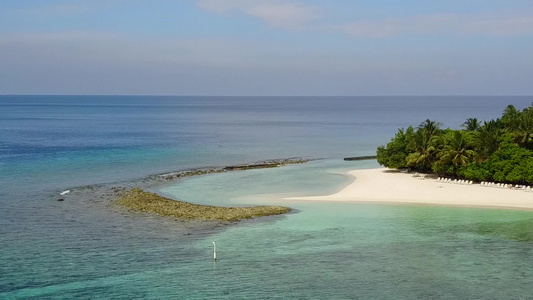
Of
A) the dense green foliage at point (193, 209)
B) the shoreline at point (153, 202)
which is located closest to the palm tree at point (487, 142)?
the dense green foliage at point (193, 209)

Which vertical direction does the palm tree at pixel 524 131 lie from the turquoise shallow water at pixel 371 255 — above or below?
above

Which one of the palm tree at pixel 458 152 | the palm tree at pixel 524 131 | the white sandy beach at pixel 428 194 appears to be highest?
the palm tree at pixel 524 131

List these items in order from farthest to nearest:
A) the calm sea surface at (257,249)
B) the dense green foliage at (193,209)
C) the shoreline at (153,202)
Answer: the shoreline at (153,202) < the dense green foliage at (193,209) < the calm sea surface at (257,249)

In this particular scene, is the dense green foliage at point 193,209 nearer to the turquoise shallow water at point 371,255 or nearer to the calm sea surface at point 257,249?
the calm sea surface at point 257,249

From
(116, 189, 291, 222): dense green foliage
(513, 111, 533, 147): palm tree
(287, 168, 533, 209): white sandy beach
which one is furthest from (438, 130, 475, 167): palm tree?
(116, 189, 291, 222): dense green foliage

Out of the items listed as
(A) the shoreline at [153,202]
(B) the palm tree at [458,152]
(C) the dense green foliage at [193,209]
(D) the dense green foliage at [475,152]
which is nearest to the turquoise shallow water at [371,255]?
(C) the dense green foliage at [193,209]

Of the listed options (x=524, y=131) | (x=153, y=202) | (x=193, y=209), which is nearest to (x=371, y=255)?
(x=193, y=209)

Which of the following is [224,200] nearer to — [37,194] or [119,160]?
[37,194]

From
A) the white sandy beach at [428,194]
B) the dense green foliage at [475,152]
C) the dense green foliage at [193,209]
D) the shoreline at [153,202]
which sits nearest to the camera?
the dense green foliage at [193,209]

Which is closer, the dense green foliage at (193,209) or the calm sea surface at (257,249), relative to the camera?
the calm sea surface at (257,249)
